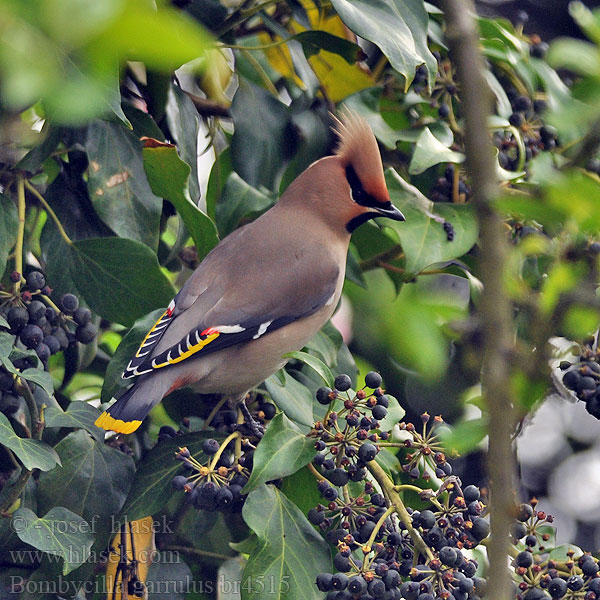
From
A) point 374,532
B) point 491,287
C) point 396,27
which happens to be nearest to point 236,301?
point 396,27

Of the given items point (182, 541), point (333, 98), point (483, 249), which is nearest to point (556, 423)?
point (333, 98)

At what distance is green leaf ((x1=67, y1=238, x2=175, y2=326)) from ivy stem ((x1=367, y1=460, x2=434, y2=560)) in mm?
584

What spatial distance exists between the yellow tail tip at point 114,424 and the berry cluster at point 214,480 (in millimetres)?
114

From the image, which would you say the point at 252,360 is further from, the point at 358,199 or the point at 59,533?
A: the point at 59,533

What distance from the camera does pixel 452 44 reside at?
1.99 ft

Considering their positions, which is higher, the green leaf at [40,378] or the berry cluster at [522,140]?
the green leaf at [40,378]

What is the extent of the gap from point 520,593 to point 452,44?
120 centimetres

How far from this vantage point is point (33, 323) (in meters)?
1.76

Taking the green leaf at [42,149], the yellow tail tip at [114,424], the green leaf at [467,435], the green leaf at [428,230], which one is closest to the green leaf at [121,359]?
the yellow tail tip at [114,424]

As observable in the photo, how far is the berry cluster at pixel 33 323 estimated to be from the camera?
1712 mm

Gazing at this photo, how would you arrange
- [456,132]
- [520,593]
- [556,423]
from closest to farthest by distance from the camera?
[520,593] → [456,132] → [556,423]

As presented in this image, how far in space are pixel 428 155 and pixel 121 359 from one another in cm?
74

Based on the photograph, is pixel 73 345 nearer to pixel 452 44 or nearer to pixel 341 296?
pixel 341 296

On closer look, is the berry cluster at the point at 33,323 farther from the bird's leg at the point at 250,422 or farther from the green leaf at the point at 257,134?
the green leaf at the point at 257,134
